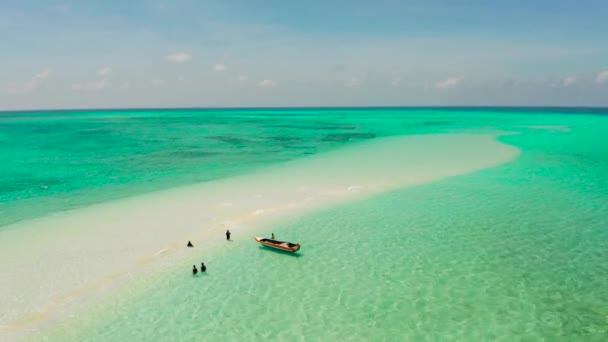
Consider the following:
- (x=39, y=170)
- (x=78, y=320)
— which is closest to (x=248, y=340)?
(x=78, y=320)

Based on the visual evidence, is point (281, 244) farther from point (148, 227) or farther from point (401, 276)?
point (148, 227)

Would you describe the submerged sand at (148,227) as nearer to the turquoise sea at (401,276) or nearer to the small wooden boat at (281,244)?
the small wooden boat at (281,244)

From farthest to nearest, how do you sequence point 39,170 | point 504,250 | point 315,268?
1. point 39,170
2. point 504,250
3. point 315,268

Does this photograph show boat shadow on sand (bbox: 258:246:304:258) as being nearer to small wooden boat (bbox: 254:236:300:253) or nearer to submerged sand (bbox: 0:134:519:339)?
small wooden boat (bbox: 254:236:300:253)

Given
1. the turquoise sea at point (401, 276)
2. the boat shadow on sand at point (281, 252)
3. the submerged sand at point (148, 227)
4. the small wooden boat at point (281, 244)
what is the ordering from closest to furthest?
the turquoise sea at point (401, 276) → the submerged sand at point (148, 227) → the small wooden boat at point (281, 244) → the boat shadow on sand at point (281, 252)

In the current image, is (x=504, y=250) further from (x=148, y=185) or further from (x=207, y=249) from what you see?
(x=148, y=185)

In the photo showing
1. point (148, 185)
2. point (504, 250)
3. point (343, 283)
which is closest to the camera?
point (343, 283)

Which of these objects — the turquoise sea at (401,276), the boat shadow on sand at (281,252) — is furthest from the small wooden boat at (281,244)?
the turquoise sea at (401,276)
